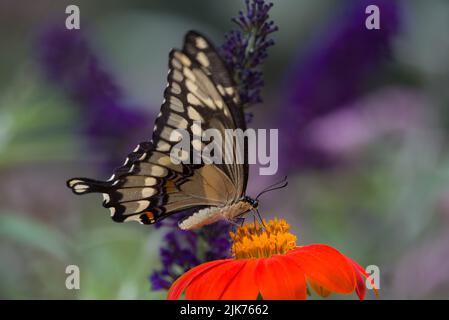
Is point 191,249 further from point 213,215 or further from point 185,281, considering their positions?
point 185,281

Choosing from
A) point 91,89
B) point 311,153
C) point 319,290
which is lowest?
point 319,290

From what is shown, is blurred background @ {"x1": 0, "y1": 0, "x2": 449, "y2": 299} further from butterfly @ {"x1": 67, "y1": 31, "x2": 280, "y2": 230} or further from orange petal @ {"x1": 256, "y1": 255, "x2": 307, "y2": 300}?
orange petal @ {"x1": 256, "y1": 255, "x2": 307, "y2": 300}

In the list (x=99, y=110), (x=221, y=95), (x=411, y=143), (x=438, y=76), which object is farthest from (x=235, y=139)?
(x=438, y=76)

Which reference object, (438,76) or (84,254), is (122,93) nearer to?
(84,254)

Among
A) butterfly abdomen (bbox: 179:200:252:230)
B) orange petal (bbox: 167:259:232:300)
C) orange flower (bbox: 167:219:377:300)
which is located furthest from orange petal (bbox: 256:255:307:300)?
butterfly abdomen (bbox: 179:200:252:230)

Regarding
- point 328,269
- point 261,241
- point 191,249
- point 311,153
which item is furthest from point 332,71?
point 328,269

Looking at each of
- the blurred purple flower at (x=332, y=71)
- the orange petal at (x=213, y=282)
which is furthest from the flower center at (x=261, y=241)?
the blurred purple flower at (x=332, y=71)
